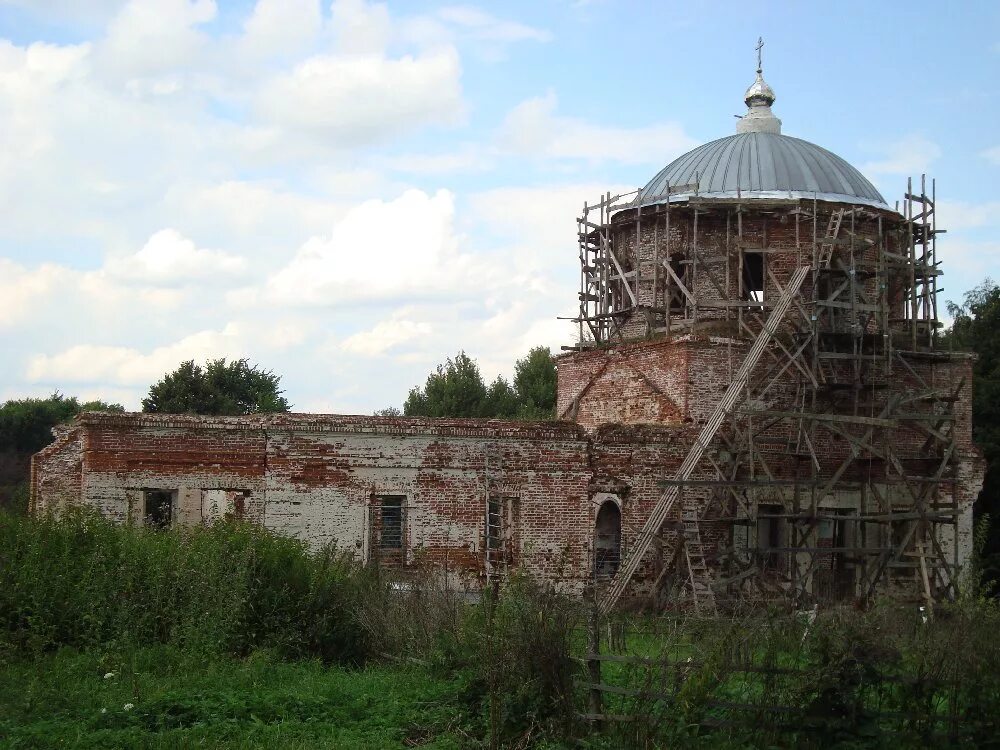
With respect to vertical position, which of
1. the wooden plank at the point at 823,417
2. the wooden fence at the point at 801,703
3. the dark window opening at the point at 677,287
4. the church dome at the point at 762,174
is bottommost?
the wooden fence at the point at 801,703

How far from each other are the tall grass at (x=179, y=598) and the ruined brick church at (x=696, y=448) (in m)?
3.93

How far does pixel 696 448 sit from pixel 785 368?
228cm

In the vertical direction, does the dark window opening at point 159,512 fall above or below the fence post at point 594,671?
above

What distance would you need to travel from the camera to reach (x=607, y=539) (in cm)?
2073

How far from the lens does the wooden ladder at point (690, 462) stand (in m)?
18.9

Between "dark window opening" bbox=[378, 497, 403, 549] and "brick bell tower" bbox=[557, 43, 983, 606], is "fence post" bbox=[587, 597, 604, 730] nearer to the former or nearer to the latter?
"brick bell tower" bbox=[557, 43, 983, 606]

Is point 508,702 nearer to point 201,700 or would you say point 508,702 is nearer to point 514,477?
point 201,700

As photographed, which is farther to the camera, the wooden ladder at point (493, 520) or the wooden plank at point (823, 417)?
the wooden ladder at point (493, 520)

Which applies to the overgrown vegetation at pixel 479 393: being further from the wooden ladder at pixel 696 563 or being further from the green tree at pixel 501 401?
the wooden ladder at pixel 696 563

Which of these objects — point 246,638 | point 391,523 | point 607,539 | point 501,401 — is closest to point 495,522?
point 391,523

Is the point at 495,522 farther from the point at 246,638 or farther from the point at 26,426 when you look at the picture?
the point at 26,426

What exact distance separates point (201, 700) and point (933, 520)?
1375 centimetres

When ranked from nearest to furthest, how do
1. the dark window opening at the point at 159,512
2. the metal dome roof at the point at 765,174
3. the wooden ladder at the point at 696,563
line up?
the dark window opening at the point at 159,512 < the wooden ladder at the point at 696,563 < the metal dome roof at the point at 765,174

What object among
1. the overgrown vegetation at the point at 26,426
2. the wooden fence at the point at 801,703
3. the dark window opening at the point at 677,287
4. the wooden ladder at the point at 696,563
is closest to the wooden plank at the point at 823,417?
the wooden ladder at the point at 696,563
